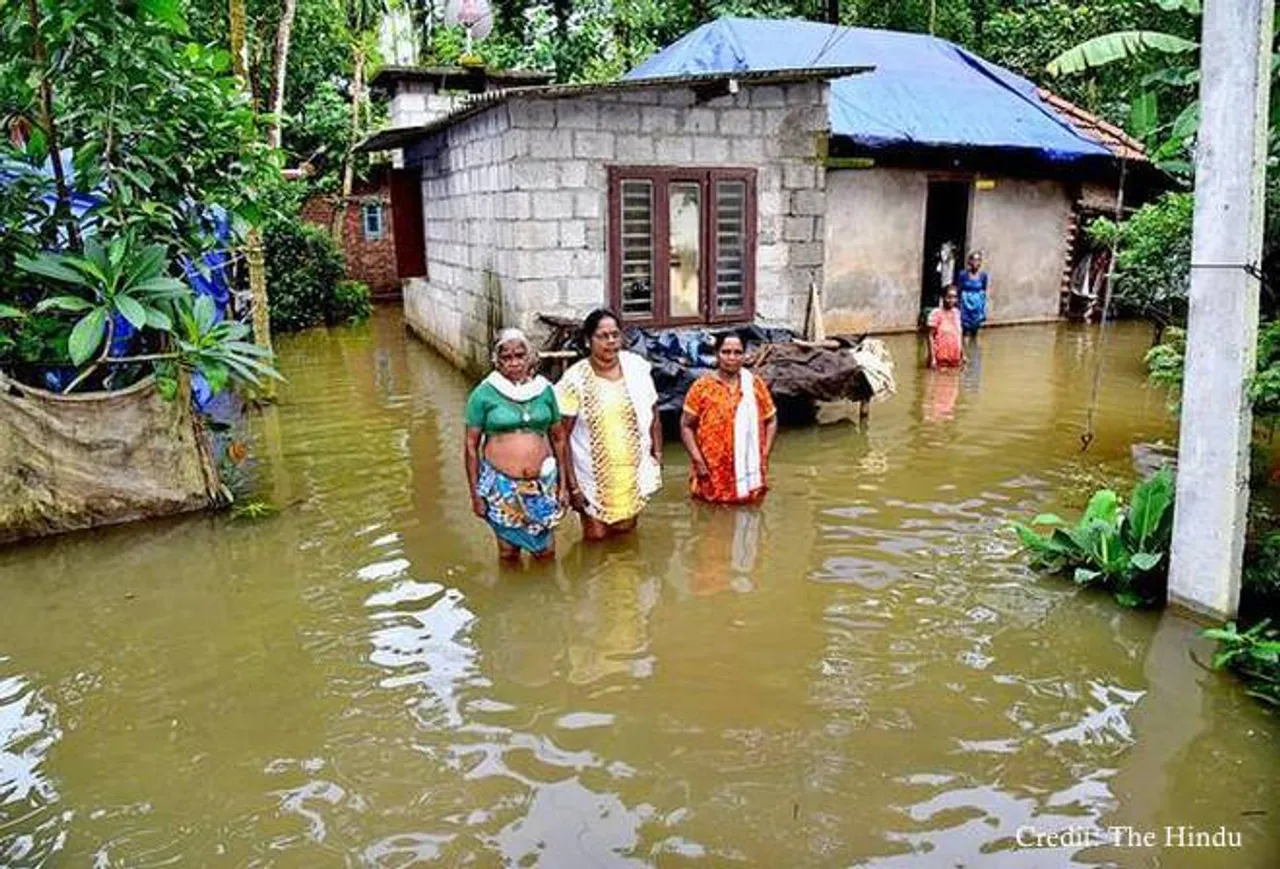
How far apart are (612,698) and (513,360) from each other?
74.5 inches

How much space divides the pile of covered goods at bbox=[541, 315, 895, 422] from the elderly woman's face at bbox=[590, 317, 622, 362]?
9.62ft

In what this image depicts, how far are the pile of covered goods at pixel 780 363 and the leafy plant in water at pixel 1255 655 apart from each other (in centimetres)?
477

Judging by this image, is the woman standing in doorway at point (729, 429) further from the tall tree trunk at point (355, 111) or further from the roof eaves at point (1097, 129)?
the tall tree trunk at point (355, 111)

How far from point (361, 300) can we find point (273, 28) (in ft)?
16.4

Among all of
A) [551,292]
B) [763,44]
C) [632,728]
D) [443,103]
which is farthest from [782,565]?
[443,103]

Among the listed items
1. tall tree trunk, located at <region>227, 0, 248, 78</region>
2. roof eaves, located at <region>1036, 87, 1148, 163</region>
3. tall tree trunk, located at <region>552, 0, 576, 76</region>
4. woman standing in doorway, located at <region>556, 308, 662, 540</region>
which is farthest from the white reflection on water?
tall tree trunk, located at <region>552, 0, 576, 76</region>

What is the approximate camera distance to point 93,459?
6539 mm

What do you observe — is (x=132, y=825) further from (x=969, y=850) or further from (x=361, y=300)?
(x=361, y=300)

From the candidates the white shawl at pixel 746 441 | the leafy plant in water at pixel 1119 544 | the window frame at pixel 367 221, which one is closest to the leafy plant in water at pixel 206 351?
the white shawl at pixel 746 441

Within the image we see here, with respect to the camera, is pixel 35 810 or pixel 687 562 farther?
pixel 687 562

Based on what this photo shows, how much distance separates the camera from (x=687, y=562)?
6078 millimetres

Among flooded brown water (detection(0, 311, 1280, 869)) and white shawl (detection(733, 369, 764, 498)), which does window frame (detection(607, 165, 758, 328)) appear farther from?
white shawl (detection(733, 369, 764, 498))

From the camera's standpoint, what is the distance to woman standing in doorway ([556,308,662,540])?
5707 millimetres

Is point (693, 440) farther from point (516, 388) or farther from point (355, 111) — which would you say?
point (355, 111)
